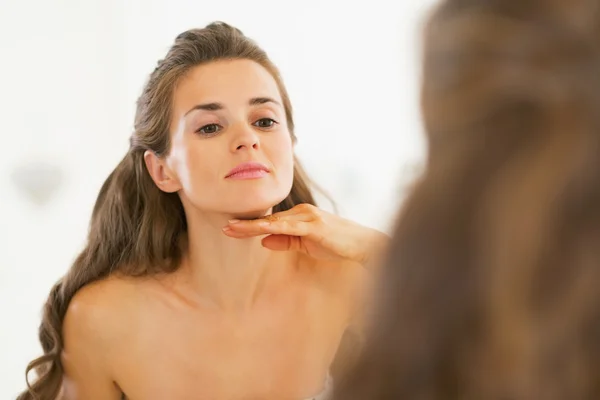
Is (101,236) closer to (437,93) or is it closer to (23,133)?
(23,133)

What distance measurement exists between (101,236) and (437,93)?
125 centimetres

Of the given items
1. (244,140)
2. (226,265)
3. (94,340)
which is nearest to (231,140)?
(244,140)

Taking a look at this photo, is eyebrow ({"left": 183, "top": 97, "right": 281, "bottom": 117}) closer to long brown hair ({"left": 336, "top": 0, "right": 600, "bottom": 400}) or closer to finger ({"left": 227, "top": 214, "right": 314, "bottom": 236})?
finger ({"left": 227, "top": 214, "right": 314, "bottom": 236})

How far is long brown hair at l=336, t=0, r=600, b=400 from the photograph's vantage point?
36 cm

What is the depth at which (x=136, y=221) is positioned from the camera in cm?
155

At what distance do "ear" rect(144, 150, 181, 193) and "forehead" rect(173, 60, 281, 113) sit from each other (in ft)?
0.39

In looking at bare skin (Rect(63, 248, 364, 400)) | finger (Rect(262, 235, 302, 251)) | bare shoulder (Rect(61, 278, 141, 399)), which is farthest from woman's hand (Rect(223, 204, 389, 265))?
bare shoulder (Rect(61, 278, 141, 399))

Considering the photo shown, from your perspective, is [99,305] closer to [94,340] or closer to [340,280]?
[94,340]

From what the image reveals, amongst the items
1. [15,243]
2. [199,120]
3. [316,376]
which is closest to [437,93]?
[199,120]

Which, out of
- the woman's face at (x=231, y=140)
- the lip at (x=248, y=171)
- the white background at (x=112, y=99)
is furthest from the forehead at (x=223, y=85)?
the white background at (x=112, y=99)

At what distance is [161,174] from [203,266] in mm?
190

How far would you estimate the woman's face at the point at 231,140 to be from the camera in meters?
1.30

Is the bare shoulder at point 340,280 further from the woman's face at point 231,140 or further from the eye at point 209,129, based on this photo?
the eye at point 209,129

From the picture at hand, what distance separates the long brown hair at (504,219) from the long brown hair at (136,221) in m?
1.07
